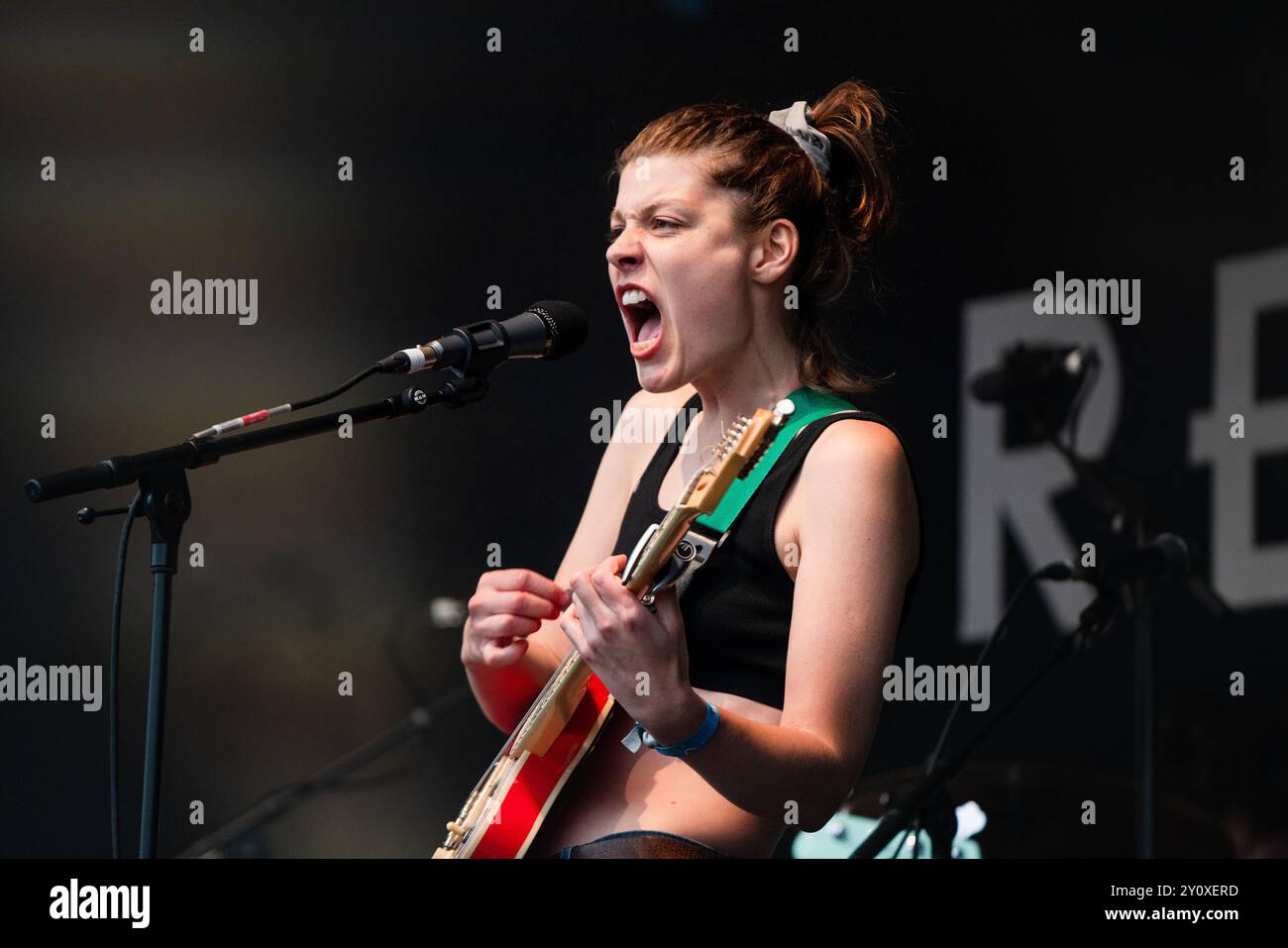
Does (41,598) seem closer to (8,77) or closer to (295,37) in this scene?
(8,77)

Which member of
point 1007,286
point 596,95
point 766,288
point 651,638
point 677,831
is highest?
point 596,95

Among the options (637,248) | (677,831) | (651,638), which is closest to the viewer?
(651,638)

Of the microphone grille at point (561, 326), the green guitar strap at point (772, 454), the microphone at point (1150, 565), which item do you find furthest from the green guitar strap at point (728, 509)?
the microphone at point (1150, 565)

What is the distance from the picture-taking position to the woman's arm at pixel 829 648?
1.70m

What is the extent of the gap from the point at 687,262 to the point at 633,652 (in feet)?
2.13

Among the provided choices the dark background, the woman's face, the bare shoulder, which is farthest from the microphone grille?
the dark background

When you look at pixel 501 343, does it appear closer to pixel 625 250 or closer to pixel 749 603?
pixel 625 250

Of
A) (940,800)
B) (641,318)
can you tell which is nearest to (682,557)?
(641,318)

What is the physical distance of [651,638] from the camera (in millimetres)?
1670

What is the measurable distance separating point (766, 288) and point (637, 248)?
204 mm

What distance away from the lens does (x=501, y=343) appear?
1876mm

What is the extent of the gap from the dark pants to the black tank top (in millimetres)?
208

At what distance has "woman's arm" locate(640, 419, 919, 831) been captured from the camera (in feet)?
5.57
